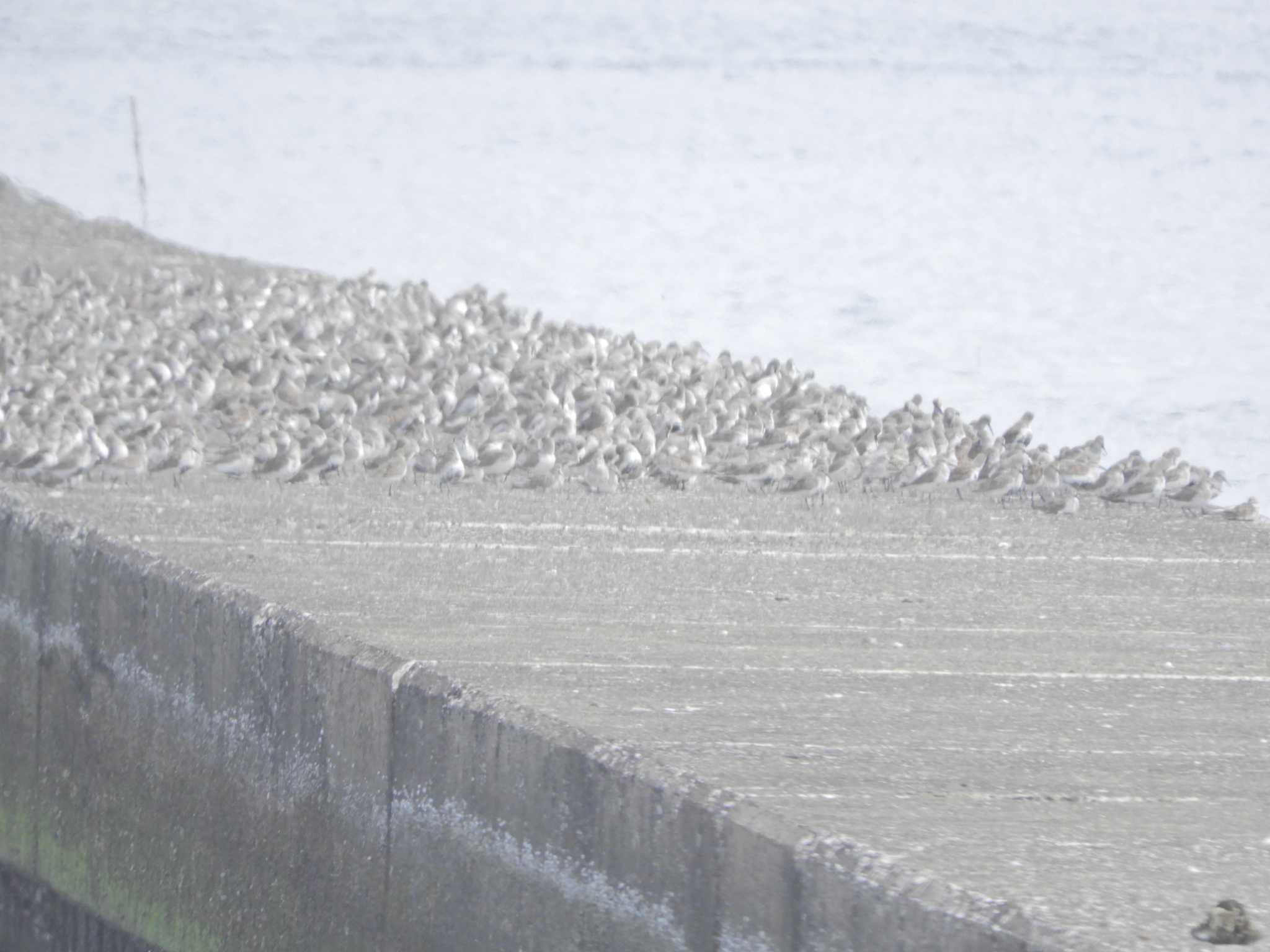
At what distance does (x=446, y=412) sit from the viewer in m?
12.5

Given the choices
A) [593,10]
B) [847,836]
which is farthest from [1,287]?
[593,10]

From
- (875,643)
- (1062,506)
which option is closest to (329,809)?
(875,643)

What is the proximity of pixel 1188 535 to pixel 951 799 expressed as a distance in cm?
463

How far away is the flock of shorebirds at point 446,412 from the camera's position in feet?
31.2

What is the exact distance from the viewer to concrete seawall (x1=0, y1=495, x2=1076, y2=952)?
3.94m

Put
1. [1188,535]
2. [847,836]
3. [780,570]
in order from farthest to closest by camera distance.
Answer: [1188,535]
[780,570]
[847,836]

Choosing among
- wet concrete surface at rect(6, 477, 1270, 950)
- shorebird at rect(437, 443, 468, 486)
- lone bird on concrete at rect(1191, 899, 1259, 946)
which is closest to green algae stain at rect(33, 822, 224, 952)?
wet concrete surface at rect(6, 477, 1270, 950)

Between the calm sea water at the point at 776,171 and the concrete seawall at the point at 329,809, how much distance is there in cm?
3096

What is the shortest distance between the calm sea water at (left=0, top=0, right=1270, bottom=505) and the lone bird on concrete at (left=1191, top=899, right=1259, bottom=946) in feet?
109

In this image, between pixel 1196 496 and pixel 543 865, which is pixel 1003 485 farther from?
pixel 543 865

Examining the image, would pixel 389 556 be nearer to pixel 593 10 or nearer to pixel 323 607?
pixel 323 607

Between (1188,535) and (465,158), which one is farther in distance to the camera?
(465,158)

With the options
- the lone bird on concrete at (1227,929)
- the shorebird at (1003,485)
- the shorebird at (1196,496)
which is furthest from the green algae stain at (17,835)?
the shorebird at (1196,496)

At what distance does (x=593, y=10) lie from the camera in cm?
6825
